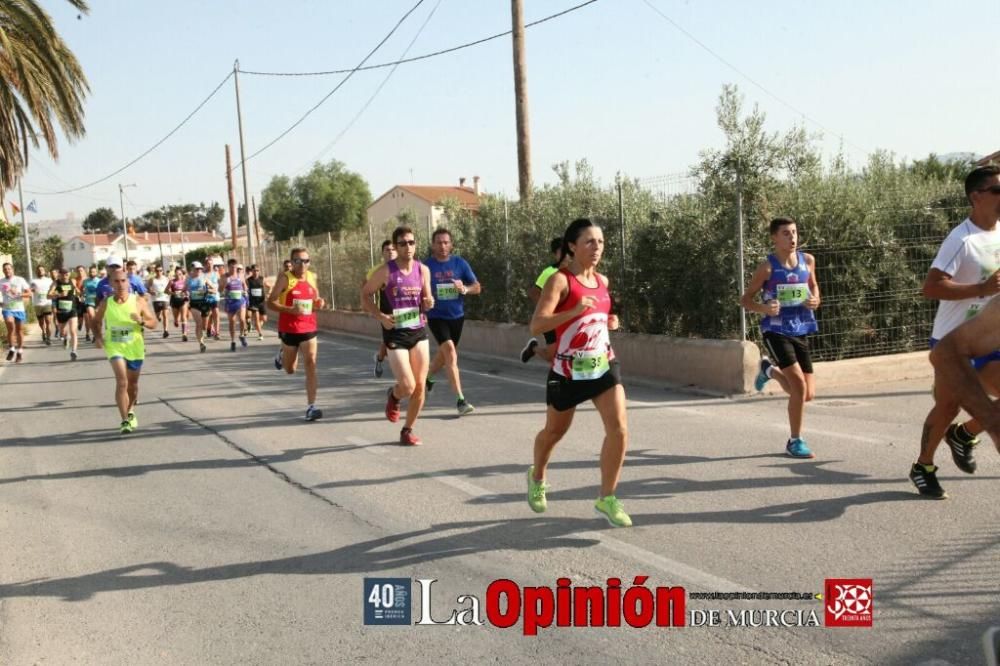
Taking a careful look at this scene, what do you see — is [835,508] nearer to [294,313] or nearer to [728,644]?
[728,644]

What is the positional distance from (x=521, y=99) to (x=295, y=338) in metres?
7.95

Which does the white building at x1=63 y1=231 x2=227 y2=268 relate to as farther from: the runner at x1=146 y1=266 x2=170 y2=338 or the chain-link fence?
the chain-link fence

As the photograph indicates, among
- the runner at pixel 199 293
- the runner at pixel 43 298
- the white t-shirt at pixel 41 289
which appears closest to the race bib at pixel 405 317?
the runner at pixel 199 293

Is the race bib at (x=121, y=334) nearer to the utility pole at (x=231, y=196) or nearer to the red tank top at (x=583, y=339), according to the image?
the red tank top at (x=583, y=339)

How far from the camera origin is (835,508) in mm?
→ 5535

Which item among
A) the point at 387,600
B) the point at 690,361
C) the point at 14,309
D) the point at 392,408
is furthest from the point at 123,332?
the point at 14,309

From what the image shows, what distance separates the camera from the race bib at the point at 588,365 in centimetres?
520

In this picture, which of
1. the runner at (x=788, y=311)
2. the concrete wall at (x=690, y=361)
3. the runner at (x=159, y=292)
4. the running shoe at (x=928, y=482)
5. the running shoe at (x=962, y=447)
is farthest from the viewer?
the runner at (x=159, y=292)

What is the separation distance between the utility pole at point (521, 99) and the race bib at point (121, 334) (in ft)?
26.2

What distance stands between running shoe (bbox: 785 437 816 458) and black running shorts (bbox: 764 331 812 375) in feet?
→ 1.83

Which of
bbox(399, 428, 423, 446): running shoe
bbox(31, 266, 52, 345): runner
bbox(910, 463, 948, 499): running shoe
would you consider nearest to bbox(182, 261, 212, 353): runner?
bbox(31, 266, 52, 345): runner

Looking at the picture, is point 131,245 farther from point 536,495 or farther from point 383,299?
point 536,495

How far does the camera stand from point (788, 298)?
7.18 meters

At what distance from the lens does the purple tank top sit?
830 centimetres
